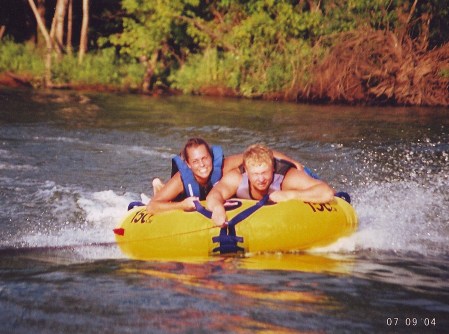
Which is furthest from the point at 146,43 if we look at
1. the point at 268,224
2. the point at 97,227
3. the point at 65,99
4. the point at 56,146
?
the point at 268,224

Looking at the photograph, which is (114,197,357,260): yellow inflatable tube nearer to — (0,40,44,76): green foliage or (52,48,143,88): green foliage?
(52,48,143,88): green foliage

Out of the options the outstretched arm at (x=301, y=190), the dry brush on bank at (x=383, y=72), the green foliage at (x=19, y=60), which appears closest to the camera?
the outstretched arm at (x=301, y=190)

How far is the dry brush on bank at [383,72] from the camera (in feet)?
54.7

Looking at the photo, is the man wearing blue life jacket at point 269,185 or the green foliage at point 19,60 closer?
the man wearing blue life jacket at point 269,185

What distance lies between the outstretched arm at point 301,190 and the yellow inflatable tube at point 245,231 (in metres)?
0.05

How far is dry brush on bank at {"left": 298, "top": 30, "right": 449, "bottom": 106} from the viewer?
16672mm

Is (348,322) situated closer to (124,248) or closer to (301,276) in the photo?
(301,276)

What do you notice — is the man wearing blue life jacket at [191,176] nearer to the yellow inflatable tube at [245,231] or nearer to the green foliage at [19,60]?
the yellow inflatable tube at [245,231]

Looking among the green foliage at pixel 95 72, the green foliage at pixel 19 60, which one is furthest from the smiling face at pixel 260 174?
the green foliage at pixel 19 60

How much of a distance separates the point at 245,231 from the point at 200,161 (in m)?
0.73

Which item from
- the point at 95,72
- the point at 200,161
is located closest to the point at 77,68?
the point at 95,72

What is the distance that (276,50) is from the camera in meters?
19.1

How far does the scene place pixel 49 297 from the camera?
166 inches

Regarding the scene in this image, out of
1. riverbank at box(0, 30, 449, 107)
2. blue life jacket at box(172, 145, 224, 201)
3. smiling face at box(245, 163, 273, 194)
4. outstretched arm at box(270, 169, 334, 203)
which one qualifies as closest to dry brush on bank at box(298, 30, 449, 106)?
riverbank at box(0, 30, 449, 107)
